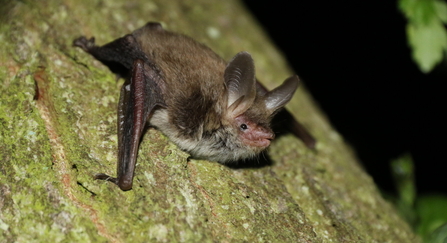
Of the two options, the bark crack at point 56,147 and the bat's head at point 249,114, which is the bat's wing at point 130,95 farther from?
the bat's head at point 249,114

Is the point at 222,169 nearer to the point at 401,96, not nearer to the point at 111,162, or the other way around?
the point at 111,162

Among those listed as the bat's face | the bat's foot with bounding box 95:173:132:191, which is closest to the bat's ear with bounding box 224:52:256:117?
the bat's face

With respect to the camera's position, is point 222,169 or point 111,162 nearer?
point 111,162

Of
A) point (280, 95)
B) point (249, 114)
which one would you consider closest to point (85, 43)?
point (249, 114)

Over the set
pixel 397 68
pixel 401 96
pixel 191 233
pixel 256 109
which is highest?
pixel 256 109

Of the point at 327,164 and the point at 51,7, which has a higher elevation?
the point at 51,7

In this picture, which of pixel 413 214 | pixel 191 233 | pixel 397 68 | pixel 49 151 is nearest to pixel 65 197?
pixel 49 151
